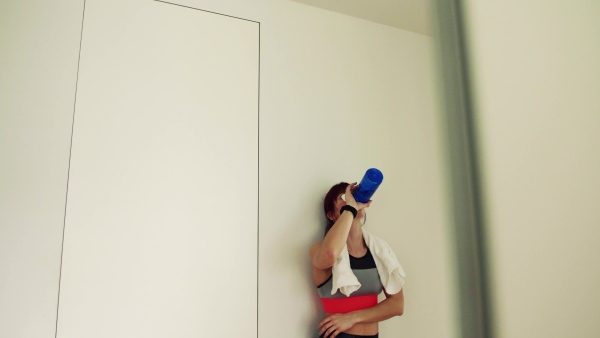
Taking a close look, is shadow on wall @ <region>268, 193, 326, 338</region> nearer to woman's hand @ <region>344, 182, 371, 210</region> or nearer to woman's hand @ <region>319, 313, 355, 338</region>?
woman's hand @ <region>319, 313, 355, 338</region>

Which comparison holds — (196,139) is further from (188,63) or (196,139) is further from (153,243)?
(153,243)

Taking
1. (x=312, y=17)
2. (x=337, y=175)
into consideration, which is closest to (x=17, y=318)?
(x=337, y=175)

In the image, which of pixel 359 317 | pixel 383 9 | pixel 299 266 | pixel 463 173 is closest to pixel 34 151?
pixel 299 266

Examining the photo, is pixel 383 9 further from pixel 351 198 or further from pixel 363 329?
pixel 363 329

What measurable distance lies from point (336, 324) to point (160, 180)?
3.20 feet

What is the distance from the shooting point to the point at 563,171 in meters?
0.19

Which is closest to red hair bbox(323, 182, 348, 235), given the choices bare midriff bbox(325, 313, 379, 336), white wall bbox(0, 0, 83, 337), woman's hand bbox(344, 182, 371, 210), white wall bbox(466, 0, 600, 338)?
woman's hand bbox(344, 182, 371, 210)

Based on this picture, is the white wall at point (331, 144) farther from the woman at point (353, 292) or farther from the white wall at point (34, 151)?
the woman at point (353, 292)

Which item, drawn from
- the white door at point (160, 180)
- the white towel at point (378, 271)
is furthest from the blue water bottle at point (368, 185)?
the white door at point (160, 180)

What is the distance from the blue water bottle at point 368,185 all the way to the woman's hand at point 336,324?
56 cm

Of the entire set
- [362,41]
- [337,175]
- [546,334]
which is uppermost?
[362,41]

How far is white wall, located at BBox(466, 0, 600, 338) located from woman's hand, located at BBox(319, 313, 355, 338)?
62.0 inches

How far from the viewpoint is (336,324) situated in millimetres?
1648

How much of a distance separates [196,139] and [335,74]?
34.1 inches
